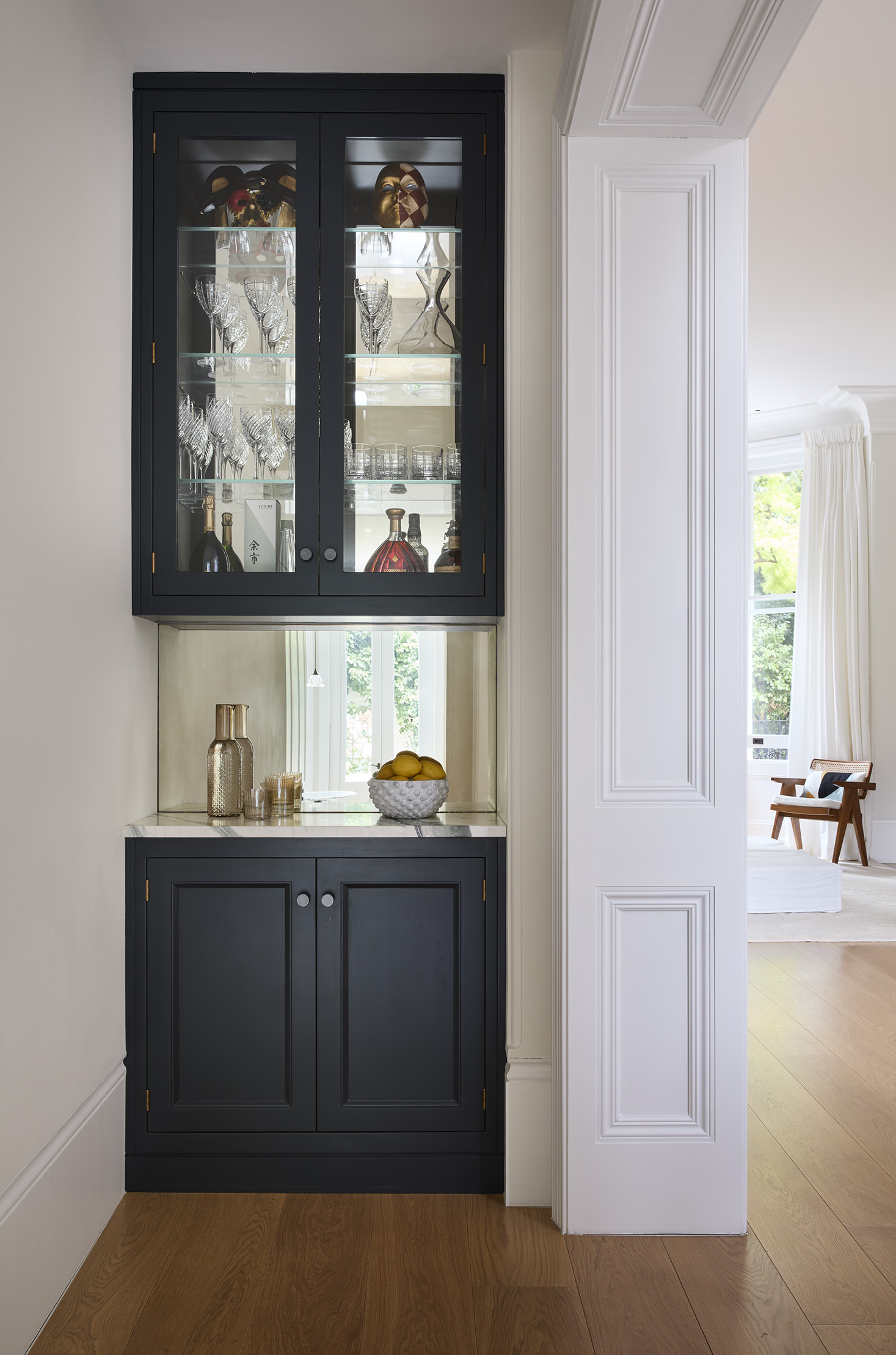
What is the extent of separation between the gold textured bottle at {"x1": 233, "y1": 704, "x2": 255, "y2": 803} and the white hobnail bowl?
0.38m

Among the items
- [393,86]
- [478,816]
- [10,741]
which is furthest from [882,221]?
[10,741]

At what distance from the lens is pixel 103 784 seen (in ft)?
7.12

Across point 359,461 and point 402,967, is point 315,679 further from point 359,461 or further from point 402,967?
point 402,967

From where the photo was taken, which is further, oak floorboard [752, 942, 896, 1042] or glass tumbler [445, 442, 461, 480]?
oak floorboard [752, 942, 896, 1042]

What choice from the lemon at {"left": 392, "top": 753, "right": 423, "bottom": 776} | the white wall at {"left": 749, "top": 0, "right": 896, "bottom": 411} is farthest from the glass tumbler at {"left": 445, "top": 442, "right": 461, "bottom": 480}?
the white wall at {"left": 749, "top": 0, "right": 896, "bottom": 411}

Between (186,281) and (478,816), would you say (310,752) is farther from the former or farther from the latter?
(186,281)

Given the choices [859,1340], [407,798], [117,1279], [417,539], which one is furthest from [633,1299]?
[417,539]

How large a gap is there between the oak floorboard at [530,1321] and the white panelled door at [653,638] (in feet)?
0.90

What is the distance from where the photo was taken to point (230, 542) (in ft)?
7.84

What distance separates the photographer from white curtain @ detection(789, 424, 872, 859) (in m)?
6.89

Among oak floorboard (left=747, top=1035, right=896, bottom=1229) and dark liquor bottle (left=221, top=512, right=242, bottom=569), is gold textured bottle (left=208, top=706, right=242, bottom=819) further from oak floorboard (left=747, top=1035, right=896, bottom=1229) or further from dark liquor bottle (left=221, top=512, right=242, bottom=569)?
oak floorboard (left=747, top=1035, right=896, bottom=1229)

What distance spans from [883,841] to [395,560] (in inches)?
230

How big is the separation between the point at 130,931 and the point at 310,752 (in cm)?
70

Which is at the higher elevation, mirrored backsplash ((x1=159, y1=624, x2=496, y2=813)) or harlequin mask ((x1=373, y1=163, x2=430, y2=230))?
harlequin mask ((x1=373, y1=163, x2=430, y2=230))
